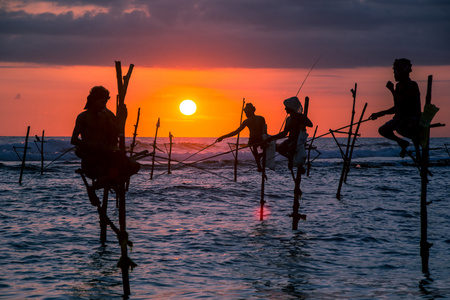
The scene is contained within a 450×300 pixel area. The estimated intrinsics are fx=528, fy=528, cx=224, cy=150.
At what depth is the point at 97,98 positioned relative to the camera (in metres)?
8.93

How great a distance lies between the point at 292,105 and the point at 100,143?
5.76 meters

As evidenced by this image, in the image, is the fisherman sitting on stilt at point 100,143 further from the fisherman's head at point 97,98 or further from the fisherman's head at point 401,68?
the fisherman's head at point 401,68

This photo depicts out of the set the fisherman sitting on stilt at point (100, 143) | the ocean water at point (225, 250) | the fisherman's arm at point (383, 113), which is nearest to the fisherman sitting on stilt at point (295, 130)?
the ocean water at point (225, 250)

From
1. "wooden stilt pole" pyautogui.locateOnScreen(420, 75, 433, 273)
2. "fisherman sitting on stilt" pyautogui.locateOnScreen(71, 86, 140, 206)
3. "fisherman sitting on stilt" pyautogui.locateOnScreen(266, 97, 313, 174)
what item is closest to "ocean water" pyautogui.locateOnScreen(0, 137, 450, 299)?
"wooden stilt pole" pyautogui.locateOnScreen(420, 75, 433, 273)

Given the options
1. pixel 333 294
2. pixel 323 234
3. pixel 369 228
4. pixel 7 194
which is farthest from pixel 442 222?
pixel 7 194

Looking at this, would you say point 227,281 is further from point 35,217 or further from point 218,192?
point 218,192

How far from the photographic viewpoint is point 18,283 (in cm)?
887

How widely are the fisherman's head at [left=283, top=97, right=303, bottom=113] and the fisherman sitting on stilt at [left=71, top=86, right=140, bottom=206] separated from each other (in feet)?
17.1

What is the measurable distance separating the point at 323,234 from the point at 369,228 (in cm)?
176

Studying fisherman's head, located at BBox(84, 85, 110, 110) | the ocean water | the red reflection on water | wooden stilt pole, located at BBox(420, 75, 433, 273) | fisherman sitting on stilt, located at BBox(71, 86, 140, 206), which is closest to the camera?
fisherman sitting on stilt, located at BBox(71, 86, 140, 206)

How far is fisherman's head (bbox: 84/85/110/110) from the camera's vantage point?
8930 millimetres

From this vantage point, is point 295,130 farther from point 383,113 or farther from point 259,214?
point 259,214

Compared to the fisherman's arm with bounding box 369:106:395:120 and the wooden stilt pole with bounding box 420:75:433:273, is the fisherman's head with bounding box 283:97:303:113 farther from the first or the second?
the wooden stilt pole with bounding box 420:75:433:273

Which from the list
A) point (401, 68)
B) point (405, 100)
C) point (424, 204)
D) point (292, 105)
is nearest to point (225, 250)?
point (292, 105)
